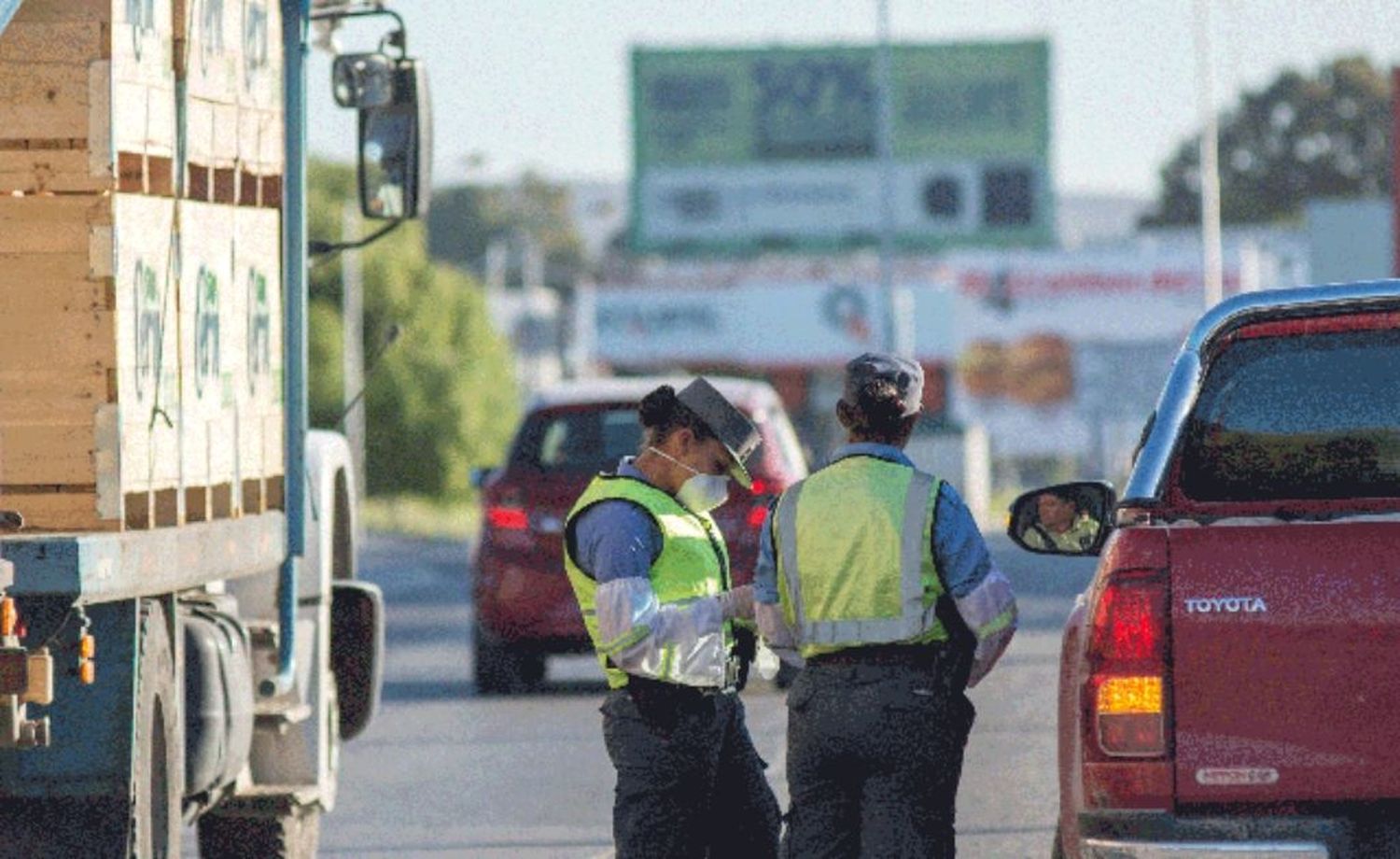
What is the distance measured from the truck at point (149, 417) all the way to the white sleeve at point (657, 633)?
1.46 metres

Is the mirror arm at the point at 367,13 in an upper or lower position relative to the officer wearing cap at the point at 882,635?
upper

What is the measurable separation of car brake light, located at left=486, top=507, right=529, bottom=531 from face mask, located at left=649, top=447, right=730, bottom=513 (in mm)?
11627

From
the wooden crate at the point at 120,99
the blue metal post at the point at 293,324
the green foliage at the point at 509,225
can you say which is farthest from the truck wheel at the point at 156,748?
the green foliage at the point at 509,225

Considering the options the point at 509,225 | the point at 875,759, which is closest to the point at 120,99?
the point at 875,759

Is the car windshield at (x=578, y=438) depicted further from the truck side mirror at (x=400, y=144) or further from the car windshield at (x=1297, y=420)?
the car windshield at (x=1297, y=420)

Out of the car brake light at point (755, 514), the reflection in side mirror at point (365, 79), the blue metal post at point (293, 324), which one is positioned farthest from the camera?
the car brake light at point (755, 514)

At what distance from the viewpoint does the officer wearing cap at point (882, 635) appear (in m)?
7.73

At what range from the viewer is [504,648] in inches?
798

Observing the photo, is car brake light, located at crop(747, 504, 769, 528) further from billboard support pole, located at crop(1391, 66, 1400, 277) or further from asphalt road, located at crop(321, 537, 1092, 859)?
billboard support pole, located at crop(1391, 66, 1400, 277)

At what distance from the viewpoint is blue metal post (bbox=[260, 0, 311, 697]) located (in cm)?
1145

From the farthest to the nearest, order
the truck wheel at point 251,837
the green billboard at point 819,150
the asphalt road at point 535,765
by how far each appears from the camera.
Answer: the green billboard at point 819,150 < the asphalt road at point 535,765 < the truck wheel at point 251,837

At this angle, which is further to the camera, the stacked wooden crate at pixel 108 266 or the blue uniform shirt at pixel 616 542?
Result: the stacked wooden crate at pixel 108 266

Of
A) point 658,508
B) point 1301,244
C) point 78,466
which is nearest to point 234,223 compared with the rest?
point 78,466

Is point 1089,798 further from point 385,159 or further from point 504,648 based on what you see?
point 504,648
